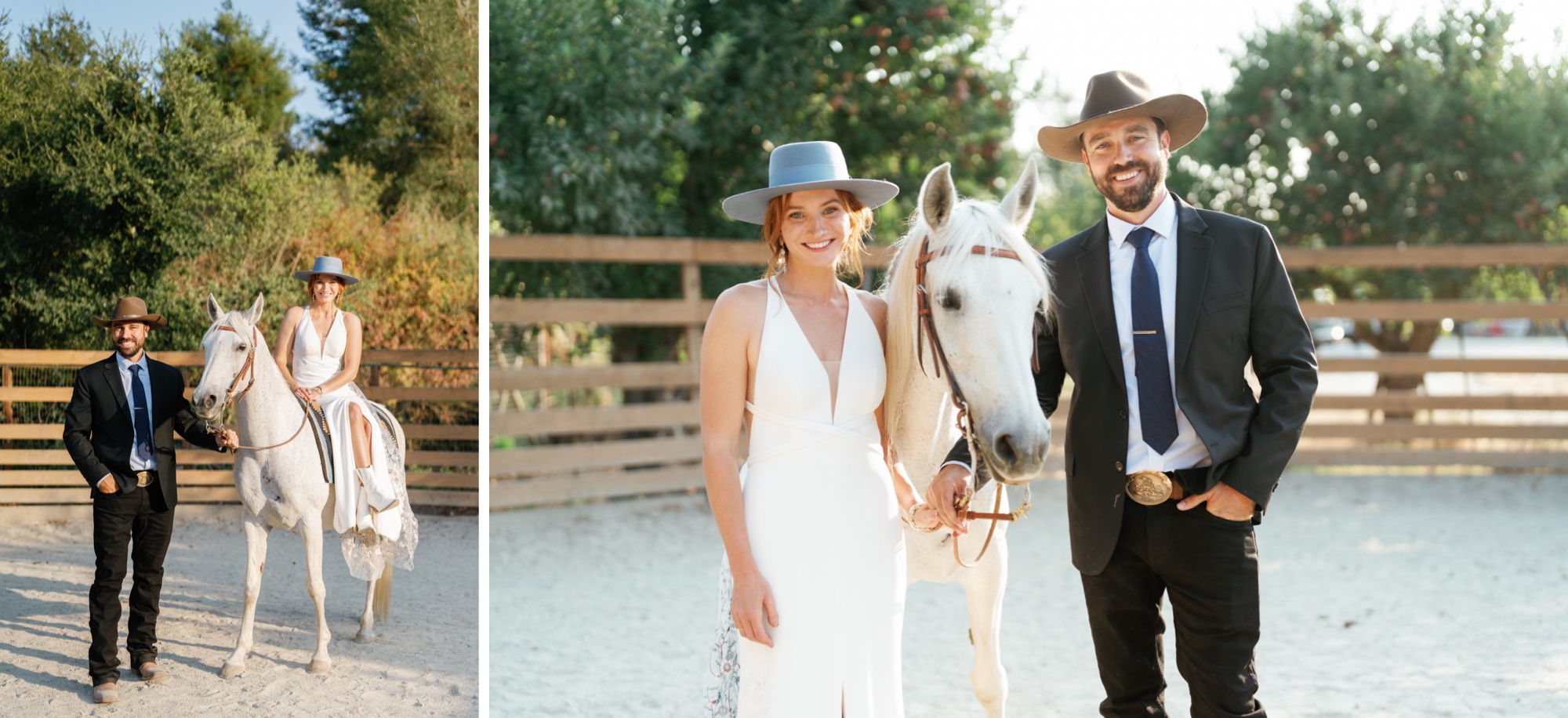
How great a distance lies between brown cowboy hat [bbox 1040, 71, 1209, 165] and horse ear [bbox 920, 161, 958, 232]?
0.42m

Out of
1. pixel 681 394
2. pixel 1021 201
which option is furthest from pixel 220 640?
pixel 681 394

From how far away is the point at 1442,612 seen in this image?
454 cm

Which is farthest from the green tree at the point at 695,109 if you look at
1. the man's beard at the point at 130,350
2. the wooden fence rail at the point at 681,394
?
the man's beard at the point at 130,350

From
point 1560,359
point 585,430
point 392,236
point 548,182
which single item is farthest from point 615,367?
point 1560,359

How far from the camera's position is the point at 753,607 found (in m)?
1.83

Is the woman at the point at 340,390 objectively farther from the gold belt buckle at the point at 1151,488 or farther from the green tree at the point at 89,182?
the gold belt buckle at the point at 1151,488

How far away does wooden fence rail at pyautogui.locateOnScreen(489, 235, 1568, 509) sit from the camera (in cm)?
673

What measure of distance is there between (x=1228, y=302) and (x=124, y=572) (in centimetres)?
312

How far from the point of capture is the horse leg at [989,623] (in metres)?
2.60

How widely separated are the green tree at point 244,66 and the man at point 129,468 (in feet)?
2.37

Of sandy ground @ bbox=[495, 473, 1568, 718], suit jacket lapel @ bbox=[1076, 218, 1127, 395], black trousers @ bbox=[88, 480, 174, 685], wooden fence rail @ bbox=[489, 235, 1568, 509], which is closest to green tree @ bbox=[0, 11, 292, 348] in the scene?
black trousers @ bbox=[88, 480, 174, 685]

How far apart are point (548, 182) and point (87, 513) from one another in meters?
3.99

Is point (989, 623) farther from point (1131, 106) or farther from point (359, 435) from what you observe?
point (359, 435)

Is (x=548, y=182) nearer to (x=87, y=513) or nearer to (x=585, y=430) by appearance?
(x=585, y=430)
